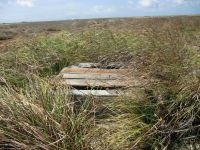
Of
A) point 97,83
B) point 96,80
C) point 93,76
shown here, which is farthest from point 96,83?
point 93,76

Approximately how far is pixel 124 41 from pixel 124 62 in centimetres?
102

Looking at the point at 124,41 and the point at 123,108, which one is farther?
the point at 124,41

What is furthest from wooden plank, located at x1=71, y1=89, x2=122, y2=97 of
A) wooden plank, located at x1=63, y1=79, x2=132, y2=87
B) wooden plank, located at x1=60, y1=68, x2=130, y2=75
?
wooden plank, located at x1=60, y1=68, x2=130, y2=75

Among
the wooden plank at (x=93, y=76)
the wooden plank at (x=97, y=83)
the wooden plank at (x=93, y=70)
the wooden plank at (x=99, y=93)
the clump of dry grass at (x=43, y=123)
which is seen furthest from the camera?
the wooden plank at (x=93, y=70)

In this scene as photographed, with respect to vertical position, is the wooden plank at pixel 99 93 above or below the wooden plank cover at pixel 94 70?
below

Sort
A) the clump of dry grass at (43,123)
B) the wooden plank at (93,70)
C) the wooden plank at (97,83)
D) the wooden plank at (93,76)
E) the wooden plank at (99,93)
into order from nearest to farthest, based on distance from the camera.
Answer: the clump of dry grass at (43,123)
the wooden plank at (99,93)
the wooden plank at (97,83)
the wooden plank at (93,76)
the wooden plank at (93,70)

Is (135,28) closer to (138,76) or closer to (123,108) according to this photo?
(138,76)

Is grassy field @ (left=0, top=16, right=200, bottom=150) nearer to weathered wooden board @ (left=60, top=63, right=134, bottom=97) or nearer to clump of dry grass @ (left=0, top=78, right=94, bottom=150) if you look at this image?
clump of dry grass @ (left=0, top=78, right=94, bottom=150)

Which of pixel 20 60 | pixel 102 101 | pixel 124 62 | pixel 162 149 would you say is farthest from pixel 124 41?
pixel 162 149

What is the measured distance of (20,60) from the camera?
6.84 m

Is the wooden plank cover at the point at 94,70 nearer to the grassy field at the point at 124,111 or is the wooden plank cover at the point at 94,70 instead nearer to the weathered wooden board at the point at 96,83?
the grassy field at the point at 124,111

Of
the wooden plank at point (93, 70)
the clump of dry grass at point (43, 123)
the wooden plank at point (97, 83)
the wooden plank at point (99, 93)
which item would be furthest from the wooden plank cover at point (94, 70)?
the clump of dry grass at point (43, 123)

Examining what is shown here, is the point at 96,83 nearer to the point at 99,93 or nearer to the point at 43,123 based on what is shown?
the point at 99,93

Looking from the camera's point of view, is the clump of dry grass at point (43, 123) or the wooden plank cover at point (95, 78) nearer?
the clump of dry grass at point (43, 123)
